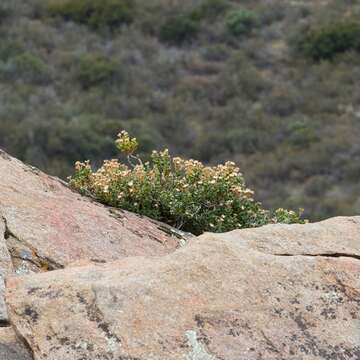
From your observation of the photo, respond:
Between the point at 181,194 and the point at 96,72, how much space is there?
28875 millimetres

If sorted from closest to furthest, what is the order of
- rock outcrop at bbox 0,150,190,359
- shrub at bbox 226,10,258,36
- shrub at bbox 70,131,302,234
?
1. rock outcrop at bbox 0,150,190,359
2. shrub at bbox 70,131,302,234
3. shrub at bbox 226,10,258,36

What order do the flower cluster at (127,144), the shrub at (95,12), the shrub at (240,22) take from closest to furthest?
the flower cluster at (127,144) < the shrub at (240,22) < the shrub at (95,12)

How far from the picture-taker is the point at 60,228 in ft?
17.0

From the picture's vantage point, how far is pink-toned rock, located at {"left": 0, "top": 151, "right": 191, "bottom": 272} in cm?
489

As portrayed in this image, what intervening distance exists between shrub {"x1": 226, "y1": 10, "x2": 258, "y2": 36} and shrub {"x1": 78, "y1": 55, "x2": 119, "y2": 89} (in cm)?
712

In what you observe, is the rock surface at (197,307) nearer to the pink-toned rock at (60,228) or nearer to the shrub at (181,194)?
the pink-toned rock at (60,228)

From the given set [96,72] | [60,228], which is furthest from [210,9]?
[60,228]

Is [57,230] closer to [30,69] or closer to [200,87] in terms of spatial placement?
[30,69]

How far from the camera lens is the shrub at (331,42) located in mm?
37812

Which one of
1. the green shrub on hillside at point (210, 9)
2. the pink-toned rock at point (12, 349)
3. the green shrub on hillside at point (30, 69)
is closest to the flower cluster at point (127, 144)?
the pink-toned rock at point (12, 349)

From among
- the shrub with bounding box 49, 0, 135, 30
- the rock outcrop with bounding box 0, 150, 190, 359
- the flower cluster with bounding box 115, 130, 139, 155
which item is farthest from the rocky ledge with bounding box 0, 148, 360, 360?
the shrub with bounding box 49, 0, 135, 30

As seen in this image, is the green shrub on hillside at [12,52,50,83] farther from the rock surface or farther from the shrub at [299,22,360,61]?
the rock surface

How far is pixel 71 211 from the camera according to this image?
554 centimetres

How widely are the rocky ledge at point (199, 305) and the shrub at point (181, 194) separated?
1.74m
